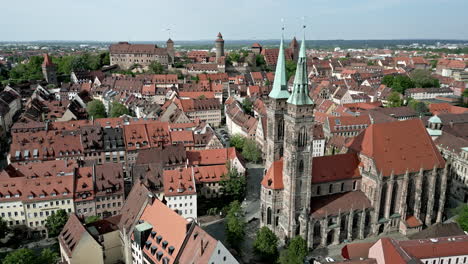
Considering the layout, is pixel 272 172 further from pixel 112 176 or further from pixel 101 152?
pixel 101 152

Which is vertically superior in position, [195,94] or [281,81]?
[281,81]

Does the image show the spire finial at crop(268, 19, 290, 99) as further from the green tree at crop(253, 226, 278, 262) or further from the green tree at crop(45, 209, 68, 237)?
the green tree at crop(45, 209, 68, 237)

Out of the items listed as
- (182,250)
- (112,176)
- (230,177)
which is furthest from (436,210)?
(112,176)

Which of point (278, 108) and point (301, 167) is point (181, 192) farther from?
point (278, 108)

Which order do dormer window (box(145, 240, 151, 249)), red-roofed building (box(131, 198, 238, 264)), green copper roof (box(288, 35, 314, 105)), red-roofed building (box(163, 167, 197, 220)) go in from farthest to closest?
red-roofed building (box(163, 167, 197, 220)), green copper roof (box(288, 35, 314, 105)), dormer window (box(145, 240, 151, 249)), red-roofed building (box(131, 198, 238, 264))

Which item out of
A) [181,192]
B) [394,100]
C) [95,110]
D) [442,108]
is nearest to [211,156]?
[181,192]

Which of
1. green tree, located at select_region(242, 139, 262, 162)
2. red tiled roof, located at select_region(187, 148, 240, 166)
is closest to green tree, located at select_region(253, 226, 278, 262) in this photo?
red tiled roof, located at select_region(187, 148, 240, 166)

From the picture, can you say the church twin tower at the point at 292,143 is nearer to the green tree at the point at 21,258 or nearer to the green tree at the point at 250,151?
the green tree at the point at 250,151
